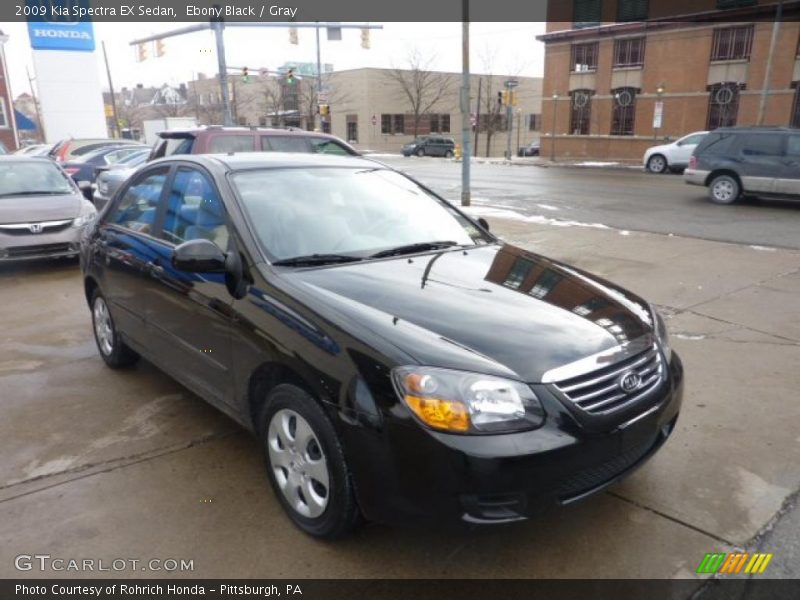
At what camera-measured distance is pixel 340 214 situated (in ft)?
12.0

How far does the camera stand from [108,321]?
191 inches

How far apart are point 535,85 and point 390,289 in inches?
2759

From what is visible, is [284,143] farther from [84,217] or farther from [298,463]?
[298,463]

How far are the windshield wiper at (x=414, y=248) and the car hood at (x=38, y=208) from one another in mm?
6617

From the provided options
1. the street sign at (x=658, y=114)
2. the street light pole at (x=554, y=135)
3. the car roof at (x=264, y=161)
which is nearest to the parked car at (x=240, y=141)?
the car roof at (x=264, y=161)

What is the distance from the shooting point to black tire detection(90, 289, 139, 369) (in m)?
4.74

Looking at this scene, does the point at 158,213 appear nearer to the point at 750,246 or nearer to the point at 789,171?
the point at 750,246

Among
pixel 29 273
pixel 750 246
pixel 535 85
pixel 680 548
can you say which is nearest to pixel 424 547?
pixel 680 548

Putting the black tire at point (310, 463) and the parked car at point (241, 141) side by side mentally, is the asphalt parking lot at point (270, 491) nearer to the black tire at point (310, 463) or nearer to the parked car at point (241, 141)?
the black tire at point (310, 463)

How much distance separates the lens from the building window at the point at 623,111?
34344 mm

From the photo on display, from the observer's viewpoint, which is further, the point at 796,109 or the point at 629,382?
the point at 796,109

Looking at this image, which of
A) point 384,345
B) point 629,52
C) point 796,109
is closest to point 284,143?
point 384,345

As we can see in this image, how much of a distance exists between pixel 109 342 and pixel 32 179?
18.4ft

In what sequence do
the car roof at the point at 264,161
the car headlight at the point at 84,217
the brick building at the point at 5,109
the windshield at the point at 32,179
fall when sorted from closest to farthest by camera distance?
the car roof at the point at 264,161 < the car headlight at the point at 84,217 < the windshield at the point at 32,179 < the brick building at the point at 5,109
